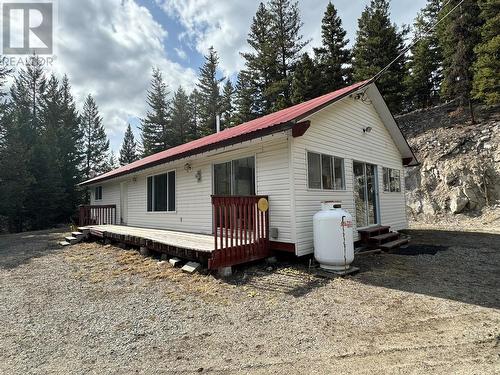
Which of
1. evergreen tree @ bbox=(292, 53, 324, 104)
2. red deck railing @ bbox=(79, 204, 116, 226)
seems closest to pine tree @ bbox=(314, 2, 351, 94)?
evergreen tree @ bbox=(292, 53, 324, 104)

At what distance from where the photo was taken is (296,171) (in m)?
6.01

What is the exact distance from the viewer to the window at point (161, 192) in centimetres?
977

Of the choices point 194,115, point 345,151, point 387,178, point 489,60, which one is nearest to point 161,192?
point 345,151

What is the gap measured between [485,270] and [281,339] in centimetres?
476

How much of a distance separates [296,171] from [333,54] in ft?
62.3

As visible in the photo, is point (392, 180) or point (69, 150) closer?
point (392, 180)

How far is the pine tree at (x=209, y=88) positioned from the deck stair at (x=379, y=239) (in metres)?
23.4

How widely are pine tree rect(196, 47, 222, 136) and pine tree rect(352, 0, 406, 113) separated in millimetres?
14049

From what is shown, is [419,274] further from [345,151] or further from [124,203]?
[124,203]

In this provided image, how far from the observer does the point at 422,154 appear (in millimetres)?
16203

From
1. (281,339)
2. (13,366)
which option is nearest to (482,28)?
(281,339)

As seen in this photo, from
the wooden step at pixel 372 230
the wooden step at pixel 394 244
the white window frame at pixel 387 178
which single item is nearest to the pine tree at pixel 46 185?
the wooden step at pixel 372 230

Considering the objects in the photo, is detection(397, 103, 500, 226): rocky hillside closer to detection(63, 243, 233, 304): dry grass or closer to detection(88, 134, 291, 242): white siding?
detection(88, 134, 291, 242): white siding

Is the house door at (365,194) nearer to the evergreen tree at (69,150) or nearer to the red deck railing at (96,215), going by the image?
the red deck railing at (96,215)
